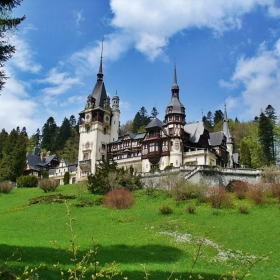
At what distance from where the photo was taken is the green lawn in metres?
15.8

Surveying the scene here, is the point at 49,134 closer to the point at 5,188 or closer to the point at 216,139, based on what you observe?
the point at 5,188

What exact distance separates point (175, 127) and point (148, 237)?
35.4 m

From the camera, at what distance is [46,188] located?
165ft

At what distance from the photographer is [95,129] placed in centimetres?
6762

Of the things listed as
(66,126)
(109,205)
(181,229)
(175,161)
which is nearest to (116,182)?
(109,205)

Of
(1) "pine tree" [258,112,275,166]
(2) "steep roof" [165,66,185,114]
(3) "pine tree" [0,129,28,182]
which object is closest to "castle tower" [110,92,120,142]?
(2) "steep roof" [165,66,185,114]

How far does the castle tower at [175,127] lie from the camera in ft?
185

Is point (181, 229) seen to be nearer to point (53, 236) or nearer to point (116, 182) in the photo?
point (53, 236)

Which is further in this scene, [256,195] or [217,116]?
[217,116]

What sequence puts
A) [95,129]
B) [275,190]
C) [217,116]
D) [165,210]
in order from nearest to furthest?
[165,210] → [275,190] → [95,129] → [217,116]

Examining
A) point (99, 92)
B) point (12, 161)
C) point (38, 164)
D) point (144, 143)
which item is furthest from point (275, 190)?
point (38, 164)

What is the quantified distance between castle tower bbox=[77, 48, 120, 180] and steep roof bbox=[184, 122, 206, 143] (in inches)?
634

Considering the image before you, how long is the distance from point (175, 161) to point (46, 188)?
1986cm

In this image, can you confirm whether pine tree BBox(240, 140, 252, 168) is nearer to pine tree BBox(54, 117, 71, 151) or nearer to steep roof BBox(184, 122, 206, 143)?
steep roof BBox(184, 122, 206, 143)
